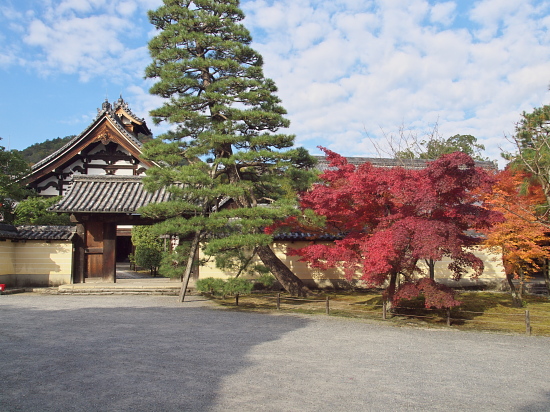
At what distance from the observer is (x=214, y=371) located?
6.83 metres

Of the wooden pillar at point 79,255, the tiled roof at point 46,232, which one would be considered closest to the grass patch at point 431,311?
the wooden pillar at point 79,255

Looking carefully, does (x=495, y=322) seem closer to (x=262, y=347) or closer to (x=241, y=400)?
(x=262, y=347)

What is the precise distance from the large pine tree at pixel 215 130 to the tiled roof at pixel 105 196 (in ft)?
12.5

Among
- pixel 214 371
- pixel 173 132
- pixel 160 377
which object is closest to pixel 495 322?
pixel 214 371

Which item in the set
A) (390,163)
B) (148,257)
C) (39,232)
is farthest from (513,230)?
(390,163)

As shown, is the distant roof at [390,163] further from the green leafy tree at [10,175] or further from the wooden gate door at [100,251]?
the green leafy tree at [10,175]

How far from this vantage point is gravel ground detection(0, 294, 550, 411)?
564 cm

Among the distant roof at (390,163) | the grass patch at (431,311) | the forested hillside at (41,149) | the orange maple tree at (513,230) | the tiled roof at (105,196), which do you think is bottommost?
Answer: the grass patch at (431,311)

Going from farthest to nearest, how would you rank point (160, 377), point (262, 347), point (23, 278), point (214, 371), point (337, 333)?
point (23, 278) < point (337, 333) < point (262, 347) < point (214, 371) < point (160, 377)

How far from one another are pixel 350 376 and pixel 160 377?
2.87 m

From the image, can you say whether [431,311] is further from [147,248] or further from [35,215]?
[35,215]

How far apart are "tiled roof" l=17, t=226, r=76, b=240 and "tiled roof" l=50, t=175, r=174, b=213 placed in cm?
121

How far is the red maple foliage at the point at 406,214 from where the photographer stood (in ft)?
36.8

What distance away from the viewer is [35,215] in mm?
20312
